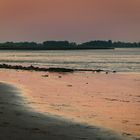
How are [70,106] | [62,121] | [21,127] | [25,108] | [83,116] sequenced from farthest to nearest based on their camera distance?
1. [70,106]
2. [25,108]
3. [83,116]
4. [62,121]
5. [21,127]

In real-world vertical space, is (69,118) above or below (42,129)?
below

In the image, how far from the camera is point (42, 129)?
→ 14.5 m

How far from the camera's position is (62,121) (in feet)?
54.1

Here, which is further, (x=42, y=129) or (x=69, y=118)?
(x=69, y=118)

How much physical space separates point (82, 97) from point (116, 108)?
507 cm

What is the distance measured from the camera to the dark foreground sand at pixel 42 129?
43.4 ft

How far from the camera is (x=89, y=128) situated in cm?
1511

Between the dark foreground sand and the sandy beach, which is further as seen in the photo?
the sandy beach

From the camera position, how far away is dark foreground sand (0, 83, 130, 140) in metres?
13.2

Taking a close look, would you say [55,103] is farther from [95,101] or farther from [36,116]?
[36,116]

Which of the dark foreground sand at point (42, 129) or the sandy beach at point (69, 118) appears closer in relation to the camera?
the dark foreground sand at point (42, 129)

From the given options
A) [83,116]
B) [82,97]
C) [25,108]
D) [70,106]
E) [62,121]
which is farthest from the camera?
[82,97]

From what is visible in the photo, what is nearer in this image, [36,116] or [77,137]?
[77,137]

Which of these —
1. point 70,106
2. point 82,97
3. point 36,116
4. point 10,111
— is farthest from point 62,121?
point 82,97
